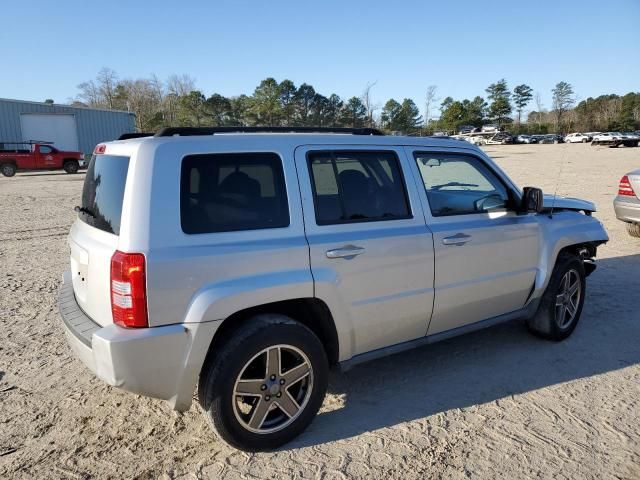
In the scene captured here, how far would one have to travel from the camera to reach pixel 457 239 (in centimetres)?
361

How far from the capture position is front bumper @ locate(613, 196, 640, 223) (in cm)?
775

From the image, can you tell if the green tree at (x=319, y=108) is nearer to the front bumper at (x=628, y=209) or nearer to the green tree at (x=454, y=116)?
the green tree at (x=454, y=116)

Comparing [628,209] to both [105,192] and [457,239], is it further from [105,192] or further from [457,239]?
[105,192]

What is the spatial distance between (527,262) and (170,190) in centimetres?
301

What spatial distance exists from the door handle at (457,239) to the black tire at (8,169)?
91.9 ft

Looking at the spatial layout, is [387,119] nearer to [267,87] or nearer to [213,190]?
[267,87]

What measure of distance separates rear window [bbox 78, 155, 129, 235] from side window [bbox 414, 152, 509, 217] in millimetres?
2071

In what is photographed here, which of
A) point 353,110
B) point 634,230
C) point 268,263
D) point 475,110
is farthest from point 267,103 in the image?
point 268,263

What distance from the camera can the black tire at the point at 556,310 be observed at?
4410 mm

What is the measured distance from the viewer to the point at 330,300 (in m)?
3.04

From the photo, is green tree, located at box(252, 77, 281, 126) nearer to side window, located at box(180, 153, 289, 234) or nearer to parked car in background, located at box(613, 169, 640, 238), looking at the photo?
parked car in background, located at box(613, 169, 640, 238)

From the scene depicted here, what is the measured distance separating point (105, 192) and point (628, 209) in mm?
7964

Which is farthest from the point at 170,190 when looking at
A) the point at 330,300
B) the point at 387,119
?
the point at 387,119

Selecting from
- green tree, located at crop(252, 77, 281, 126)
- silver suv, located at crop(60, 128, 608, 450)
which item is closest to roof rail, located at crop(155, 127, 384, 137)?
silver suv, located at crop(60, 128, 608, 450)
